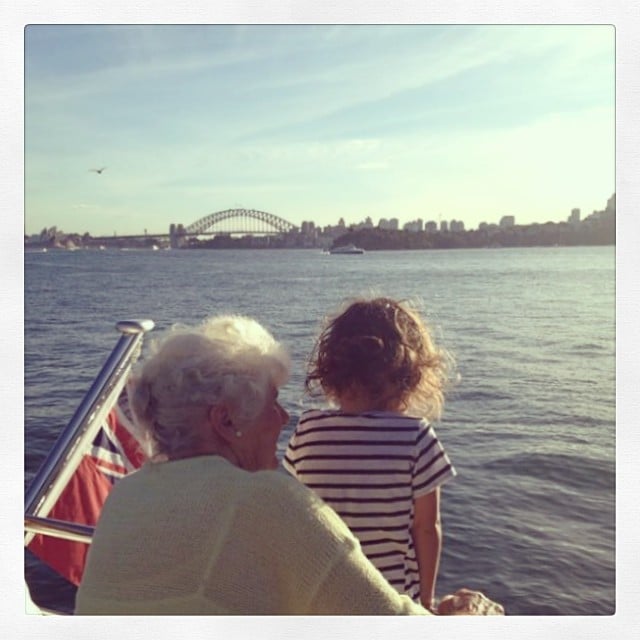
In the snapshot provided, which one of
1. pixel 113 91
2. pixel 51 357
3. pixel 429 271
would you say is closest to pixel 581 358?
pixel 51 357

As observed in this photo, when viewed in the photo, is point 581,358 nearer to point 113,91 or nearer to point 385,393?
point 113,91

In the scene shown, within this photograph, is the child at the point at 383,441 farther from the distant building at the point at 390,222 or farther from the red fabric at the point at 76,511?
the distant building at the point at 390,222

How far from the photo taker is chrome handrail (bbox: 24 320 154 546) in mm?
Answer: 1815

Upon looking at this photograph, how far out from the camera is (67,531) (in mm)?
1588

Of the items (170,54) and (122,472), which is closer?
(122,472)

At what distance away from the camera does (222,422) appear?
1122 millimetres

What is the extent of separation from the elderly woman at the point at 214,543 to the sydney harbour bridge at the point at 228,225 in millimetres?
6124

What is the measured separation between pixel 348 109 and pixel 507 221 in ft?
6.25

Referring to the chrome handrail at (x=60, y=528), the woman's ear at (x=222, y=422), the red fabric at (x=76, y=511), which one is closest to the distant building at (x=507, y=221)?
the red fabric at (x=76, y=511)

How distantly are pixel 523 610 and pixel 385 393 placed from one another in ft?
12.7

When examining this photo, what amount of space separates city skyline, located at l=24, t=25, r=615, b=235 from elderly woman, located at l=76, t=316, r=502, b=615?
845 millimetres

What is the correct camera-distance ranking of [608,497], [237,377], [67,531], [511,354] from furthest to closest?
[511,354], [608,497], [67,531], [237,377]

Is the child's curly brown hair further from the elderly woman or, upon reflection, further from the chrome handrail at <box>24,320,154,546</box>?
the chrome handrail at <box>24,320,154,546</box>

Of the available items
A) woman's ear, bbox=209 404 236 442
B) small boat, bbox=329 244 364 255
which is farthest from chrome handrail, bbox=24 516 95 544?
small boat, bbox=329 244 364 255
